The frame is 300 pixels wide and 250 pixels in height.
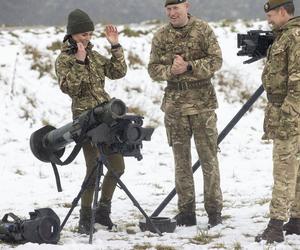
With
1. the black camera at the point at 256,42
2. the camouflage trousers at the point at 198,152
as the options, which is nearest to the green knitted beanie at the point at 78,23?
the camouflage trousers at the point at 198,152

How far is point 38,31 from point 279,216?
13.4 m

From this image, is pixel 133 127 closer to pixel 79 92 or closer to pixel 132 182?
pixel 79 92

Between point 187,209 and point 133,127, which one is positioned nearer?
point 133,127

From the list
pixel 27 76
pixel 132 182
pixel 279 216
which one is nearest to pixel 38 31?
pixel 27 76

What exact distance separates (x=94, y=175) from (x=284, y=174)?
189 centimetres

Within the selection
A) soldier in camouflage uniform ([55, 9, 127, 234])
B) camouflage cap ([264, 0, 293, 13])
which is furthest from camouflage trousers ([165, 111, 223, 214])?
camouflage cap ([264, 0, 293, 13])

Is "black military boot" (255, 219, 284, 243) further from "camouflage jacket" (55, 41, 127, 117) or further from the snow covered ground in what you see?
"camouflage jacket" (55, 41, 127, 117)

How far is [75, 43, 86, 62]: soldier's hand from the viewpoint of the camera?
5.81 meters

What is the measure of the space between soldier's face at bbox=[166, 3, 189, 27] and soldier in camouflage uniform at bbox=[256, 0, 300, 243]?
1034 mm

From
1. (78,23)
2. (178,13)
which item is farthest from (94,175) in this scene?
(178,13)

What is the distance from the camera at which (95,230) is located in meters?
6.28

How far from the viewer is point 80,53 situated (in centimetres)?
585

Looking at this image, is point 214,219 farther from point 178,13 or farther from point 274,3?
point 274,3

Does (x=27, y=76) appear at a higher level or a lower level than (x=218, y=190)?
higher
